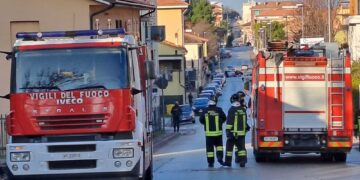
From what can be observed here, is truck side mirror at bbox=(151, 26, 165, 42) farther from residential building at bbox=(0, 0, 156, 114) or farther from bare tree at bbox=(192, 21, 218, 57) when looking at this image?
bare tree at bbox=(192, 21, 218, 57)

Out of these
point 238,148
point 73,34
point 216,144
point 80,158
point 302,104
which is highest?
point 73,34

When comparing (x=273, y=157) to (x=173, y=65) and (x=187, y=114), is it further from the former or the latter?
(x=173, y=65)

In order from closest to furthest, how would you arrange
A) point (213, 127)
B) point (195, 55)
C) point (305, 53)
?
1. point (213, 127)
2. point (305, 53)
3. point (195, 55)

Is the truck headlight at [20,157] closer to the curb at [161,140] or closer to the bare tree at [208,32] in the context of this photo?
the curb at [161,140]

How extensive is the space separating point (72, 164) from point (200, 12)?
5258 inches

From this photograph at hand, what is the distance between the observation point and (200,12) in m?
148

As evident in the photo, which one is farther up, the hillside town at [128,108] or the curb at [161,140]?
the hillside town at [128,108]

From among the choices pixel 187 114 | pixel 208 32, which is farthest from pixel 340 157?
pixel 208 32

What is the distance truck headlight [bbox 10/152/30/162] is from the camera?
15039 mm

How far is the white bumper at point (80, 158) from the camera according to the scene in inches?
589

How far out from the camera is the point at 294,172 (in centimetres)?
2138

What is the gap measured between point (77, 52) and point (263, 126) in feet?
29.6

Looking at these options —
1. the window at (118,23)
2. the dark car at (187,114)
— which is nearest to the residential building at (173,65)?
the dark car at (187,114)

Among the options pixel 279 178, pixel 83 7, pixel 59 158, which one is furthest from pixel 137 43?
pixel 83 7
